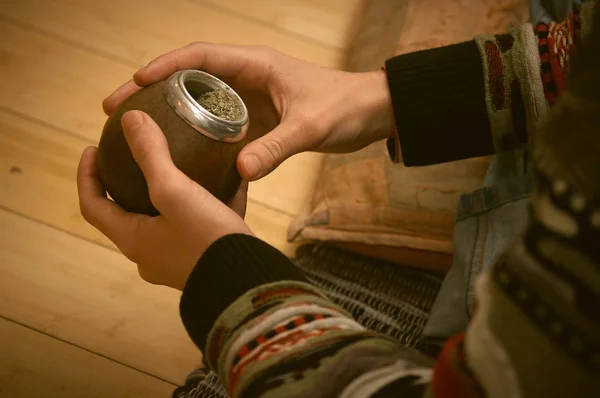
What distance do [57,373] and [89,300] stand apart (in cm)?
15

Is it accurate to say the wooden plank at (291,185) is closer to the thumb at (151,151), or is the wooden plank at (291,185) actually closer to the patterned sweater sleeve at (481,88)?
the patterned sweater sleeve at (481,88)

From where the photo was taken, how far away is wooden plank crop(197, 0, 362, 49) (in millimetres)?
1572

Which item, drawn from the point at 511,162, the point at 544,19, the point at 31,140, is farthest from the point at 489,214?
the point at 31,140

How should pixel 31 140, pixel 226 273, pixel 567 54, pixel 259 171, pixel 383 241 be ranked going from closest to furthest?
pixel 226 273, pixel 259 171, pixel 567 54, pixel 383 241, pixel 31 140

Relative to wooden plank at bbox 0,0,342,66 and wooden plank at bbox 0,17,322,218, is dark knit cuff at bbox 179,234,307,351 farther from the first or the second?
wooden plank at bbox 0,0,342,66

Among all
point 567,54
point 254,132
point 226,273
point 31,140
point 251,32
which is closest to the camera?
point 226,273

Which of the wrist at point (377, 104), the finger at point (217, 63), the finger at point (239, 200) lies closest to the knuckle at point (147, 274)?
the finger at point (239, 200)

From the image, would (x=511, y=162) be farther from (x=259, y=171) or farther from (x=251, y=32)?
(x=251, y=32)

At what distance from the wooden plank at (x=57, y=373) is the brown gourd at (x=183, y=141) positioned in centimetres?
42

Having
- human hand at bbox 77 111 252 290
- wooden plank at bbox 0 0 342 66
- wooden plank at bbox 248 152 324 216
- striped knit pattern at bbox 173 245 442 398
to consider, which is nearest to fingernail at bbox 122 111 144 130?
human hand at bbox 77 111 252 290

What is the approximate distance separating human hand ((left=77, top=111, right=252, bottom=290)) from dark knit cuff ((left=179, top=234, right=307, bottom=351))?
0.14ft

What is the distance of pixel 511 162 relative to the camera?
1.03 metres

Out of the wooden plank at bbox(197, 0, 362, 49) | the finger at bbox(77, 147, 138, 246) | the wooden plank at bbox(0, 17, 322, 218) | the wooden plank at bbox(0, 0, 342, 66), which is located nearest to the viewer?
the finger at bbox(77, 147, 138, 246)

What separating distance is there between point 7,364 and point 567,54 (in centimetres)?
104
